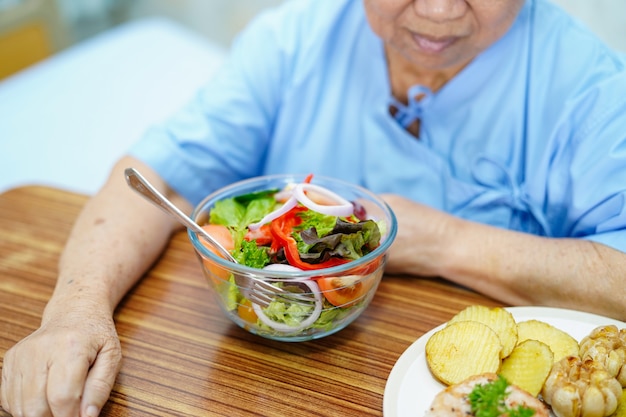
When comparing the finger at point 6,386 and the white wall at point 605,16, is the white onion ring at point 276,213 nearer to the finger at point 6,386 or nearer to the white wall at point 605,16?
the finger at point 6,386

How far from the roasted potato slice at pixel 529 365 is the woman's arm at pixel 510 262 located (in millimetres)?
240

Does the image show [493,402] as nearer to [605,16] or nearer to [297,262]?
[297,262]

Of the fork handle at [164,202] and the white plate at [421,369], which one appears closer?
the white plate at [421,369]

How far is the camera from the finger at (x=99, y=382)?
0.90 metres

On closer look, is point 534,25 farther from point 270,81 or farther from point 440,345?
point 440,345

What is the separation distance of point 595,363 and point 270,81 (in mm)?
916

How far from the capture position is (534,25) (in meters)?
1.38

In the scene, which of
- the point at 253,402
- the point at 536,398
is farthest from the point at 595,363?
the point at 253,402

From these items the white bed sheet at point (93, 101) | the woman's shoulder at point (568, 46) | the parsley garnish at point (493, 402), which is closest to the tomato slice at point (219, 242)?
the parsley garnish at point (493, 402)

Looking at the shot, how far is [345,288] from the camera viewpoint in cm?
99

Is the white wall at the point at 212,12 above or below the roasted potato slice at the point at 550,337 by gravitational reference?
below

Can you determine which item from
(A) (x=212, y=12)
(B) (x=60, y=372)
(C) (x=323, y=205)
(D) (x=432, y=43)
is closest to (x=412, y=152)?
(D) (x=432, y=43)

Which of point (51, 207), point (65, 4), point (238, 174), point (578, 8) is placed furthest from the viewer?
point (65, 4)

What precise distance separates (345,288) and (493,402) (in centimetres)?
27
